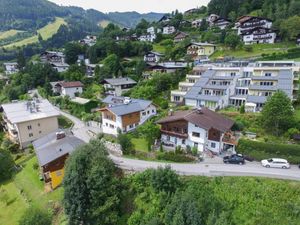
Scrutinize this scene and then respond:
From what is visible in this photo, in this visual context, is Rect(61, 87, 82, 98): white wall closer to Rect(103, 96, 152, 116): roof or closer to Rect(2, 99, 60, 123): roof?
Rect(2, 99, 60, 123): roof

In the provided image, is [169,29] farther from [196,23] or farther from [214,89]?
[214,89]

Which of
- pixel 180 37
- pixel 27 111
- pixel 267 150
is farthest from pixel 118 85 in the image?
pixel 180 37

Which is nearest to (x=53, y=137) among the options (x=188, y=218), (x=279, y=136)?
(x=188, y=218)

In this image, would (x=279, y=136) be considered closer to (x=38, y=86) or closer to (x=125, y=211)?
(x=125, y=211)

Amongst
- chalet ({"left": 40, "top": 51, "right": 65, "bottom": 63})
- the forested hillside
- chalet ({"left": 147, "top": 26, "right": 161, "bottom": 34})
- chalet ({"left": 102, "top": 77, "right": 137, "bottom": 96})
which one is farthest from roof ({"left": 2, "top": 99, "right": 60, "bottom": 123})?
the forested hillside

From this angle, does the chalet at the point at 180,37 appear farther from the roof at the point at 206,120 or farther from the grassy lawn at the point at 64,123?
the roof at the point at 206,120

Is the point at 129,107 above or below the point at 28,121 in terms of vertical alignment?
above
